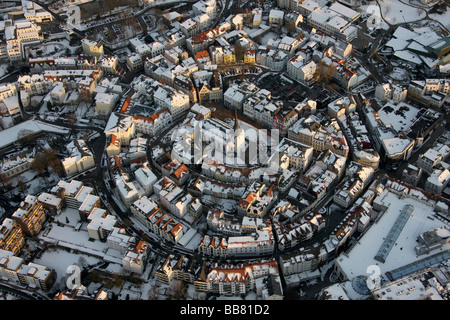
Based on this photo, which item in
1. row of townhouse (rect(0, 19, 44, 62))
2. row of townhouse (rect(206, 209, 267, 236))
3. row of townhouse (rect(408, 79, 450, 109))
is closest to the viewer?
row of townhouse (rect(206, 209, 267, 236))

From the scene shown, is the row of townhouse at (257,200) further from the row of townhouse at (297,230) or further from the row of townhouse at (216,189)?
the row of townhouse at (297,230)

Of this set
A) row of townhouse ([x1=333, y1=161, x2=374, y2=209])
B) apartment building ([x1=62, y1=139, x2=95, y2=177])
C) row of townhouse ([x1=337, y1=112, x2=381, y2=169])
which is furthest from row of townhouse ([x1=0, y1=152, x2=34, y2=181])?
row of townhouse ([x1=337, y1=112, x2=381, y2=169])

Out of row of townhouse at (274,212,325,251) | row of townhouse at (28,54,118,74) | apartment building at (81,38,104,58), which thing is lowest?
row of townhouse at (274,212,325,251)

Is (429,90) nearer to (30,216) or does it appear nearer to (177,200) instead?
(177,200)

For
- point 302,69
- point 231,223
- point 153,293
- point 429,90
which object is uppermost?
point 302,69

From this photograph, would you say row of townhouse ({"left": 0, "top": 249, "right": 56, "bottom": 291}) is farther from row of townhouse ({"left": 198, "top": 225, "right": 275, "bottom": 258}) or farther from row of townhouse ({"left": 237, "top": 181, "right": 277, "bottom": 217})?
row of townhouse ({"left": 237, "top": 181, "right": 277, "bottom": 217})

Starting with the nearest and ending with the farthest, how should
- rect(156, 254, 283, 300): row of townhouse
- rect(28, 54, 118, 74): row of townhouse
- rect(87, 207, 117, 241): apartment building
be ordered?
rect(156, 254, 283, 300): row of townhouse → rect(87, 207, 117, 241): apartment building → rect(28, 54, 118, 74): row of townhouse

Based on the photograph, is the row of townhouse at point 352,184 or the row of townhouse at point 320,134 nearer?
the row of townhouse at point 352,184

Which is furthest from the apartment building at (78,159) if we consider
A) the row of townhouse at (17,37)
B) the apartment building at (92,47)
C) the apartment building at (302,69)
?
the apartment building at (302,69)

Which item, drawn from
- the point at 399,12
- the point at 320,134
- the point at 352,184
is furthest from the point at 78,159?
the point at 399,12

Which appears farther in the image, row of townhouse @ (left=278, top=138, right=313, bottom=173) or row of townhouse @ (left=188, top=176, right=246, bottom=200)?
row of townhouse @ (left=278, top=138, right=313, bottom=173)

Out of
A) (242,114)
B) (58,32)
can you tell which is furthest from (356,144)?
(58,32)

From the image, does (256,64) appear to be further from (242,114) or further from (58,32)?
(58,32)
